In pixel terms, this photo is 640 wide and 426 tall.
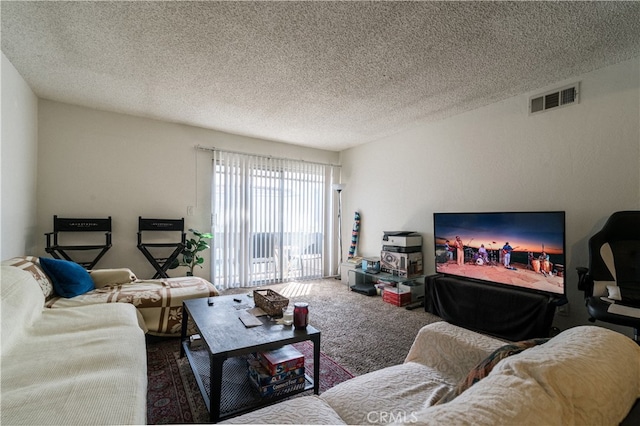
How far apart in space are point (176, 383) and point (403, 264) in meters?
2.76

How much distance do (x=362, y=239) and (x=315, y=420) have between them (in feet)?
13.6

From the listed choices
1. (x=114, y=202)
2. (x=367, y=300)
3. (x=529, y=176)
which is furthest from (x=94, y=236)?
(x=529, y=176)

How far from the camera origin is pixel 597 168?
96.6 inches

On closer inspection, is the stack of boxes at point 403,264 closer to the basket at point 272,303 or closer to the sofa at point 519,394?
the basket at point 272,303

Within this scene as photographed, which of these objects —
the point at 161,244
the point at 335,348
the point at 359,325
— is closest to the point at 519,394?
the point at 335,348

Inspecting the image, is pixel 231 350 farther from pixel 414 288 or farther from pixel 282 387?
pixel 414 288

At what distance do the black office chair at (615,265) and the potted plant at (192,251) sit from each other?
4.04 meters

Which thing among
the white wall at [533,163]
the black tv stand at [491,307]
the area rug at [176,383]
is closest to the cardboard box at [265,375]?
the area rug at [176,383]

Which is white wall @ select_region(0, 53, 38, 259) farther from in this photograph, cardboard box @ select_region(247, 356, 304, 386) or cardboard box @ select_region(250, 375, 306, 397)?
cardboard box @ select_region(250, 375, 306, 397)

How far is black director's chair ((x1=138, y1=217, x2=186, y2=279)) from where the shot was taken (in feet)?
12.0

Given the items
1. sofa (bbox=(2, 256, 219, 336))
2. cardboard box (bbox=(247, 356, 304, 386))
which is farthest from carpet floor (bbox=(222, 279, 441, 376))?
sofa (bbox=(2, 256, 219, 336))

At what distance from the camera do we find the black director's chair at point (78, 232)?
3256 millimetres

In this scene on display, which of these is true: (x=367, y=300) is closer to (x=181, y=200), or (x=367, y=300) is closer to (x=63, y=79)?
(x=181, y=200)

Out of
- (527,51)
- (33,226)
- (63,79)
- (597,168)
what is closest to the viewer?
(527,51)
